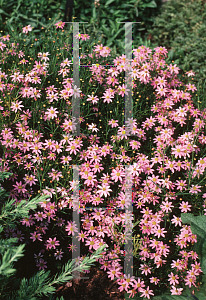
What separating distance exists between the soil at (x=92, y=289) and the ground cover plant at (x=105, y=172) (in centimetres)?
12

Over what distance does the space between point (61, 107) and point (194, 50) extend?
312 cm

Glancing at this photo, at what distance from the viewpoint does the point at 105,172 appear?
3145 mm

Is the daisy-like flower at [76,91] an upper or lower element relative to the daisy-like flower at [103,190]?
upper

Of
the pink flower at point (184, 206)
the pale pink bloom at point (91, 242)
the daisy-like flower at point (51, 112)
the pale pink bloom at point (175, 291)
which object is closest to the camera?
the pale pink bloom at point (175, 291)

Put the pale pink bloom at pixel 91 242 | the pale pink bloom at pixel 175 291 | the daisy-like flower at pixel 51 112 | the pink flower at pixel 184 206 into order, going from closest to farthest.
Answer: the pale pink bloom at pixel 175 291, the pale pink bloom at pixel 91 242, the pink flower at pixel 184 206, the daisy-like flower at pixel 51 112

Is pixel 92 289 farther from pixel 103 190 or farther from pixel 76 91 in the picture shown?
pixel 76 91

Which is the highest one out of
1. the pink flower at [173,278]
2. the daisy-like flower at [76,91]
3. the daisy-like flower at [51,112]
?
the daisy-like flower at [76,91]

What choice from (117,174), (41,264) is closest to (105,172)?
(117,174)

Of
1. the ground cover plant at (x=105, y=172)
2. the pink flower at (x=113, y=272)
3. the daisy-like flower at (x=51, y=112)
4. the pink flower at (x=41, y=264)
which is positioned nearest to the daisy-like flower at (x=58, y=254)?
the ground cover plant at (x=105, y=172)

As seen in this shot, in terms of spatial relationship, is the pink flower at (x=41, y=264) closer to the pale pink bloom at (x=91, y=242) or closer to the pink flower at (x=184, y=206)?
the pale pink bloom at (x=91, y=242)

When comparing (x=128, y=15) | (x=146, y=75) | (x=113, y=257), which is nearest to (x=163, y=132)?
(x=146, y=75)

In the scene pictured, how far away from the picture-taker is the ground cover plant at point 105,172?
2715 millimetres

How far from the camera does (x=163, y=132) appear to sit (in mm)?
3266

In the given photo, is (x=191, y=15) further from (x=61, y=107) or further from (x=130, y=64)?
(x=61, y=107)
